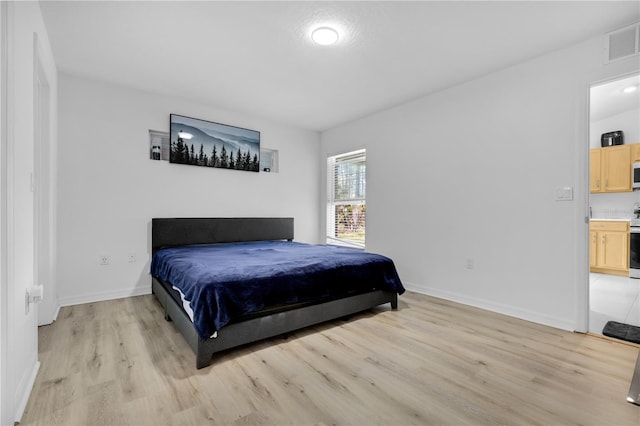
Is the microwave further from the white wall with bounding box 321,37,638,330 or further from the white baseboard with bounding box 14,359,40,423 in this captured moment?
the white baseboard with bounding box 14,359,40,423

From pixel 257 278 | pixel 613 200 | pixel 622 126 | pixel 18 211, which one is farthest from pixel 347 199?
pixel 622 126

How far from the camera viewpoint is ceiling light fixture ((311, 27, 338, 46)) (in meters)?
2.35

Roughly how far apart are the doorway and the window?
2.79 meters

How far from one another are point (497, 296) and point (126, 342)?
333 cm

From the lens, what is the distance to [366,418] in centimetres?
145

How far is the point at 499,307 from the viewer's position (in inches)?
118

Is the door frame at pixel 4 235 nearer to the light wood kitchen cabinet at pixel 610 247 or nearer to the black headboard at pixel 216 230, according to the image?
the black headboard at pixel 216 230

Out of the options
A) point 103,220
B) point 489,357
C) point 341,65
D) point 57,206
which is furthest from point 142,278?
point 489,357

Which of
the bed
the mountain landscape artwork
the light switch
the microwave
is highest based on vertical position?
the mountain landscape artwork

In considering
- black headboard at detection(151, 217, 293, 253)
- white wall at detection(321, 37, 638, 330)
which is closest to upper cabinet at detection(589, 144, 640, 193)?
white wall at detection(321, 37, 638, 330)

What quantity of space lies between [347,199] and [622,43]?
3.39 m

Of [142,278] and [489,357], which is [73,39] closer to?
[142,278]

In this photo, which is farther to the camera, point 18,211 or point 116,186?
point 116,186

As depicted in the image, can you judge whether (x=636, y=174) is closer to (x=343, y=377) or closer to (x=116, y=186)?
(x=343, y=377)
